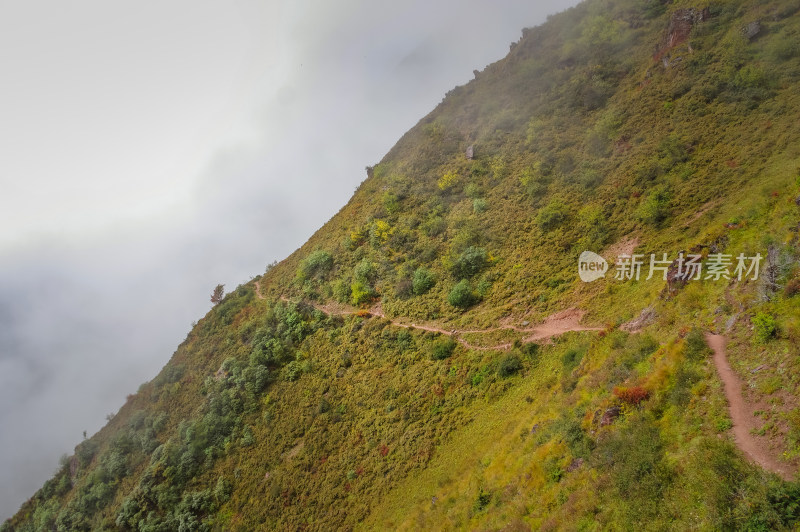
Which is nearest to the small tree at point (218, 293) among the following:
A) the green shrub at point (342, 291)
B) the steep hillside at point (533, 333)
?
the steep hillside at point (533, 333)

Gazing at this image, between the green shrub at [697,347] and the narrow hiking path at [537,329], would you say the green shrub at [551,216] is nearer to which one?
the narrow hiking path at [537,329]

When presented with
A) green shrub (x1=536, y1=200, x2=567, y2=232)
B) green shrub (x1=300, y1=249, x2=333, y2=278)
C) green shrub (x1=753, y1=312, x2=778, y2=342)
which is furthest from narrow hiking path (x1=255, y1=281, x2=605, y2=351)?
green shrub (x1=300, y1=249, x2=333, y2=278)

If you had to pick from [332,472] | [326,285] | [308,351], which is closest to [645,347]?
[332,472]

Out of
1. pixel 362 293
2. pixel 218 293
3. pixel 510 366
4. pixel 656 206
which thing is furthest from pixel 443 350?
pixel 218 293

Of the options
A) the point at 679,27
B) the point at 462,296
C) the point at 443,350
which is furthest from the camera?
the point at 679,27

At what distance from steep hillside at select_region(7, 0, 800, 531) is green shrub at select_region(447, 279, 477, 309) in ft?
1.02

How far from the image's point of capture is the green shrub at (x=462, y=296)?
117 feet

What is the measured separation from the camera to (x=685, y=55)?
38.2 meters

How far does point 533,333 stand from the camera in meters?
29.6

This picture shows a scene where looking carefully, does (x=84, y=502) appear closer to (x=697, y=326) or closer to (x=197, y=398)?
(x=197, y=398)
